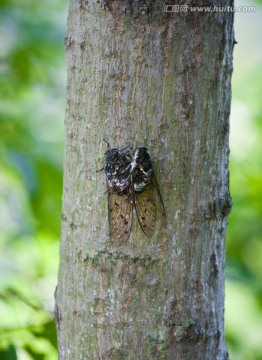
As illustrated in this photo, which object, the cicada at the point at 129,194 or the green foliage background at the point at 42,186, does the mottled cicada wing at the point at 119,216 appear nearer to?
the cicada at the point at 129,194

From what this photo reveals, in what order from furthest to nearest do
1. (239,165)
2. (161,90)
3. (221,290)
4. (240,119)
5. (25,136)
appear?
(240,119), (239,165), (25,136), (221,290), (161,90)

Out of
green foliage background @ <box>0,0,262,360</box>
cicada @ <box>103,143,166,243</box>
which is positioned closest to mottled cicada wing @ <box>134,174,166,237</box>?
cicada @ <box>103,143,166,243</box>

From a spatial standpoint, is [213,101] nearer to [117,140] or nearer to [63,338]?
[117,140]

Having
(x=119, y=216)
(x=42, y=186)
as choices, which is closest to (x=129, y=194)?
(x=119, y=216)

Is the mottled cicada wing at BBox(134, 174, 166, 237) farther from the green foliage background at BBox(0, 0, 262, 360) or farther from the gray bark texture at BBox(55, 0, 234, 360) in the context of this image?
the green foliage background at BBox(0, 0, 262, 360)

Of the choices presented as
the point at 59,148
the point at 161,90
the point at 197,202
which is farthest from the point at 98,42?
the point at 59,148

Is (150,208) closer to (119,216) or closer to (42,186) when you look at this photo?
(119,216)
